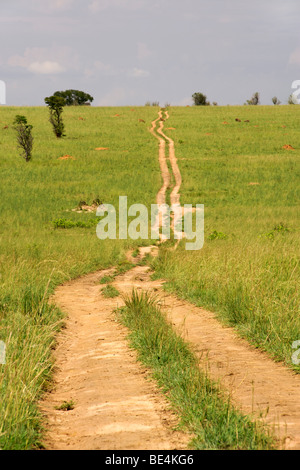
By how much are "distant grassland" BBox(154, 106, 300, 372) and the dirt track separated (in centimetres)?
50

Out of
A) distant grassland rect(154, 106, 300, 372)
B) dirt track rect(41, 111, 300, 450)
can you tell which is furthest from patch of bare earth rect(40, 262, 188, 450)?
distant grassland rect(154, 106, 300, 372)

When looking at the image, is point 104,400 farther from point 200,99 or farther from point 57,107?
point 200,99

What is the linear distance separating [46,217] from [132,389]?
75.4 feet

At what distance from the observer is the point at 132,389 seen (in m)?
5.52

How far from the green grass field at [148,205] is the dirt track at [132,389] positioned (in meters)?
0.29

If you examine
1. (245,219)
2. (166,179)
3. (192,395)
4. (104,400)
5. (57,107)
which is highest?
(57,107)

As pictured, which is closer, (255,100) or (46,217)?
(46,217)

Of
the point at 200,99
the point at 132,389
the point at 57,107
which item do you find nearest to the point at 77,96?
the point at 200,99

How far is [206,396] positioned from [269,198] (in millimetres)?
30462

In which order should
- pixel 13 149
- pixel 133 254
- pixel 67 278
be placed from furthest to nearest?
pixel 13 149, pixel 133 254, pixel 67 278

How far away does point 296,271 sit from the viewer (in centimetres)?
976

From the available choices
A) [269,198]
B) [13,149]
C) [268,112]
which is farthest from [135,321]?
[268,112]
